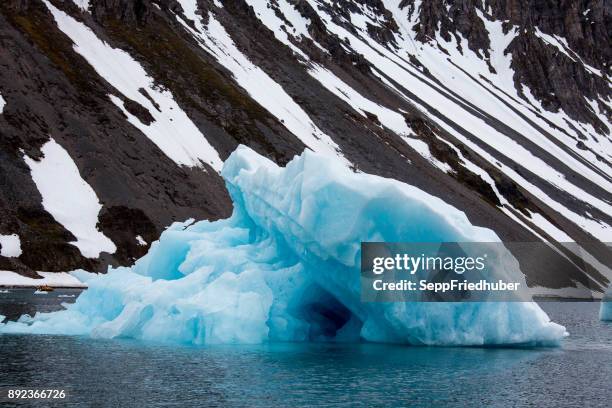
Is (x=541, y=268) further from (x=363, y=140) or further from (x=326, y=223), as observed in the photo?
(x=326, y=223)

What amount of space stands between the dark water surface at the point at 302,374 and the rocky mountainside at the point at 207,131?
2042 inches

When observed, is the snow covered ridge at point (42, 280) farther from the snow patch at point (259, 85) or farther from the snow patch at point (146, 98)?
the snow patch at point (259, 85)

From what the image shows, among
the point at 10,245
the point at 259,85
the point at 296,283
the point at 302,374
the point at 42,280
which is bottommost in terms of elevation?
the point at 302,374

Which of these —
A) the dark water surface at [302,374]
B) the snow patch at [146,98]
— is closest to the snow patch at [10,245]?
the snow patch at [146,98]

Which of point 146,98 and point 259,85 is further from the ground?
point 259,85

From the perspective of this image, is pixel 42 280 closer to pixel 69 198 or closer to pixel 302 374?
pixel 69 198

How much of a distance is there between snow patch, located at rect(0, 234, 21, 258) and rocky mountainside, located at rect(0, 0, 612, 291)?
0.15 meters

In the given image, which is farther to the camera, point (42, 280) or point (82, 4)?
point (82, 4)

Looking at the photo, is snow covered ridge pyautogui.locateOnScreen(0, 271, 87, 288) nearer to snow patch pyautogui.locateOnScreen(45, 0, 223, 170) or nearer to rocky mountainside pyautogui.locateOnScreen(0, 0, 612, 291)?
rocky mountainside pyautogui.locateOnScreen(0, 0, 612, 291)

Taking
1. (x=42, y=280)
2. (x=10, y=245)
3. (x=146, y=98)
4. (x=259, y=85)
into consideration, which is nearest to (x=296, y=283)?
(x=42, y=280)

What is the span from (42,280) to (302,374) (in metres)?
57.4

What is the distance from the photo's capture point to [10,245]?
3078 inches

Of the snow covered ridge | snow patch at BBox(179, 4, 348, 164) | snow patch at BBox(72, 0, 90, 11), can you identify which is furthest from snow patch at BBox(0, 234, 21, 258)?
snow patch at BBox(72, 0, 90, 11)

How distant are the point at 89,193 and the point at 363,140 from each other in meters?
54.7
